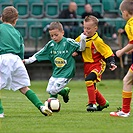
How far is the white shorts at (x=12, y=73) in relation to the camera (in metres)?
9.95

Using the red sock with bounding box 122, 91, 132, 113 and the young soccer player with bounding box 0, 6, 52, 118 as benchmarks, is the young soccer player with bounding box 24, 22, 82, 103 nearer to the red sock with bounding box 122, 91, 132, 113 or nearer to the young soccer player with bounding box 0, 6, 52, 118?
the young soccer player with bounding box 0, 6, 52, 118

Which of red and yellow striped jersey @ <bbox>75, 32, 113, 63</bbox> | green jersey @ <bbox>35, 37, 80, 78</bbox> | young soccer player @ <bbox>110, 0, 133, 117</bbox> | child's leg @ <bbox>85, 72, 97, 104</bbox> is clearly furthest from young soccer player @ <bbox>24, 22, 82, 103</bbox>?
young soccer player @ <bbox>110, 0, 133, 117</bbox>

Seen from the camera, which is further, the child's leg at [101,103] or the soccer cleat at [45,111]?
the child's leg at [101,103]

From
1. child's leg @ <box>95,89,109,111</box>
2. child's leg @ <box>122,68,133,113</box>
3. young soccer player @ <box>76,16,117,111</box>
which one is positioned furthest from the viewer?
child's leg @ <box>95,89,109,111</box>

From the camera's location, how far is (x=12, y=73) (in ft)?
32.8

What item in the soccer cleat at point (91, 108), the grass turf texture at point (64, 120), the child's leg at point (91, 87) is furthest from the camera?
the child's leg at point (91, 87)

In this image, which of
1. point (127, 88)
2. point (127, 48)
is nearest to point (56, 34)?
point (127, 88)

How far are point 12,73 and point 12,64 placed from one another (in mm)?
139

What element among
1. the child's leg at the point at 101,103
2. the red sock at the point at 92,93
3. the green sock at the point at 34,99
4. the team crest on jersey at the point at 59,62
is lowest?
the child's leg at the point at 101,103

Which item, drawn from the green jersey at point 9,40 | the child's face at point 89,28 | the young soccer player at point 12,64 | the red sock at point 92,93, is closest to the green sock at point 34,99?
the young soccer player at point 12,64

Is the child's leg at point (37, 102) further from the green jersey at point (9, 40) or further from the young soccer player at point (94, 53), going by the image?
the young soccer player at point (94, 53)

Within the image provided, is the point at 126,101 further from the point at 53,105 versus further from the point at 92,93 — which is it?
the point at 53,105

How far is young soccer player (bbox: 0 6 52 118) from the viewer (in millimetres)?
9953

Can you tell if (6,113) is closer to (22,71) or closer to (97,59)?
(22,71)
